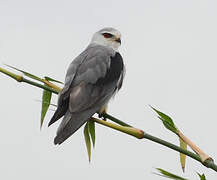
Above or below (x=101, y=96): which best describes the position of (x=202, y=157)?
below

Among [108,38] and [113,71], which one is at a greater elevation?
[108,38]

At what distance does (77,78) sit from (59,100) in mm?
440

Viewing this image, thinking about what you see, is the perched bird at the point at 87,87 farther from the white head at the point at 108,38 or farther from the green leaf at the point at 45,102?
the white head at the point at 108,38

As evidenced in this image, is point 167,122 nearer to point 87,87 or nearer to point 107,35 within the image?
point 87,87

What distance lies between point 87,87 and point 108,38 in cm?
186

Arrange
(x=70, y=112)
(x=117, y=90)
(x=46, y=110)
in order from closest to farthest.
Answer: (x=46, y=110)
(x=70, y=112)
(x=117, y=90)

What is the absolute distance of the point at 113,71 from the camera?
4660 mm

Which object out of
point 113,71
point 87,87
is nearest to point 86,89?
→ point 87,87

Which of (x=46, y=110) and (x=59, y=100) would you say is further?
(x=59, y=100)

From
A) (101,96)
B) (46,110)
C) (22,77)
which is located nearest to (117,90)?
(101,96)

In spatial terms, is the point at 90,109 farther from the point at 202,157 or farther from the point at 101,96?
the point at 202,157

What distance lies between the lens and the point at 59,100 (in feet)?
12.7

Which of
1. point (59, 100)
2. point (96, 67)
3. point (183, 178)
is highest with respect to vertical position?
point (96, 67)

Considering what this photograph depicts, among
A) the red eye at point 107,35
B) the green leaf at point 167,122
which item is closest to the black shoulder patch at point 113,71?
the red eye at point 107,35
